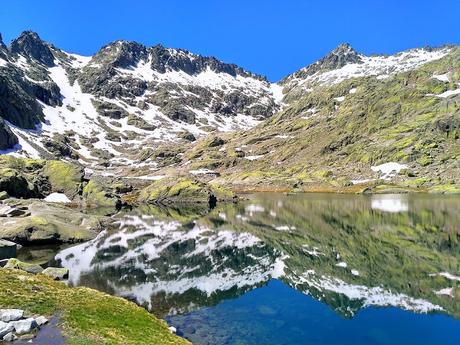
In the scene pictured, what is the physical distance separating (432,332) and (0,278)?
32.3 m

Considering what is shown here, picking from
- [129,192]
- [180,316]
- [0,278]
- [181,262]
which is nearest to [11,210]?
[181,262]

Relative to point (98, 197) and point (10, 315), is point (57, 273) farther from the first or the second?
point (98, 197)

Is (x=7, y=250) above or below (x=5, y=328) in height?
below

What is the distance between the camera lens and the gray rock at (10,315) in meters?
22.2

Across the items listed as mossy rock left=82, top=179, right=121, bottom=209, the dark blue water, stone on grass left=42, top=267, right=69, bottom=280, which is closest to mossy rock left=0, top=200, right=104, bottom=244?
stone on grass left=42, top=267, right=69, bottom=280

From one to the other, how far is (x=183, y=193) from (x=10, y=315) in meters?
126

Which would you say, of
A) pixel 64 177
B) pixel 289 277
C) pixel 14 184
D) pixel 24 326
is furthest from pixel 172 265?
pixel 64 177

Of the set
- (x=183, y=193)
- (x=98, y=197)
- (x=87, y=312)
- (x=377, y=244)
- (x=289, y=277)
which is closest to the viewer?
(x=87, y=312)

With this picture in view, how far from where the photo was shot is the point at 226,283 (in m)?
44.9

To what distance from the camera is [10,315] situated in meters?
22.4

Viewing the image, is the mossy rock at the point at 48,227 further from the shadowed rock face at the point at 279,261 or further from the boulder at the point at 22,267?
the boulder at the point at 22,267

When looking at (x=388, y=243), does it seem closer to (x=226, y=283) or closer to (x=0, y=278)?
(x=226, y=283)

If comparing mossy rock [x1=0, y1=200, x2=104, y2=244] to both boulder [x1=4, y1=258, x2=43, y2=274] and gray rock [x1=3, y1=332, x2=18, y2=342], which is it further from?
gray rock [x1=3, y1=332, x2=18, y2=342]

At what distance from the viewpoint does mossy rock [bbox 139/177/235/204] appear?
14750 centimetres
